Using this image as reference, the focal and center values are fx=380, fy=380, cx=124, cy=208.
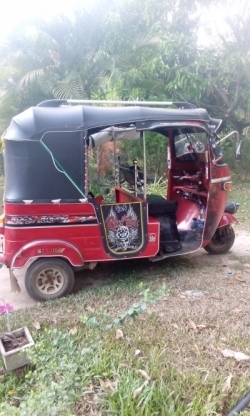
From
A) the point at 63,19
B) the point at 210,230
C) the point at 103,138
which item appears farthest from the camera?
the point at 63,19

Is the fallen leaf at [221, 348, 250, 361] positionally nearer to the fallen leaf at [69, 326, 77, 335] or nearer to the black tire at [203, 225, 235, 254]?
the fallen leaf at [69, 326, 77, 335]

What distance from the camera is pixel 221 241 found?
579 cm

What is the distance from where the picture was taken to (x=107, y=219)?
14.6 ft

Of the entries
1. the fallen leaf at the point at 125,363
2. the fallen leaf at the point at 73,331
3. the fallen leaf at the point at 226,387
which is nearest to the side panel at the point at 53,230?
the fallen leaf at the point at 73,331

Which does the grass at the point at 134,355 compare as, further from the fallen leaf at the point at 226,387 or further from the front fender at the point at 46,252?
the front fender at the point at 46,252

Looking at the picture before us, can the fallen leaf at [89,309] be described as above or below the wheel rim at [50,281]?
below

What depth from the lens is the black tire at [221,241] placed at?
5.74m

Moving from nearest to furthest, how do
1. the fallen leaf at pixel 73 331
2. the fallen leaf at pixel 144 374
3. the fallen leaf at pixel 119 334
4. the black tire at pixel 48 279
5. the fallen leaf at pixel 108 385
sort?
the fallen leaf at pixel 108 385 < the fallen leaf at pixel 144 374 < the fallen leaf at pixel 119 334 < the fallen leaf at pixel 73 331 < the black tire at pixel 48 279

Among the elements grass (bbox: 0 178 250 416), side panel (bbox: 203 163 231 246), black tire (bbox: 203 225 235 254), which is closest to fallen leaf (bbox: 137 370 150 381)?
grass (bbox: 0 178 250 416)

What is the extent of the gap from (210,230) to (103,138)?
1.87 metres

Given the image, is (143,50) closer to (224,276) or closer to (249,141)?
(249,141)

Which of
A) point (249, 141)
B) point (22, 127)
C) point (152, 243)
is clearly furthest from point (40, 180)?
point (249, 141)

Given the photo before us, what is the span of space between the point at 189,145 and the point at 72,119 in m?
2.13

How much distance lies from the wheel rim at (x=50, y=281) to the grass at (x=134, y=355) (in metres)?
0.24
